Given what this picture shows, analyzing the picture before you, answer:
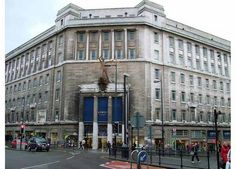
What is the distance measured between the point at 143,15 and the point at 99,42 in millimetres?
7986

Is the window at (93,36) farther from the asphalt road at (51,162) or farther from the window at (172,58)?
the asphalt road at (51,162)

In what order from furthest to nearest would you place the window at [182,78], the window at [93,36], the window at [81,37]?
the window at [182,78] < the window at [81,37] < the window at [93,36]

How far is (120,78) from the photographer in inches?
1672

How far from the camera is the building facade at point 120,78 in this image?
41.0 m

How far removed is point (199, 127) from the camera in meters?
46.3

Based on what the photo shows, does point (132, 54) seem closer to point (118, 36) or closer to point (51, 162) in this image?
point (118, 36)

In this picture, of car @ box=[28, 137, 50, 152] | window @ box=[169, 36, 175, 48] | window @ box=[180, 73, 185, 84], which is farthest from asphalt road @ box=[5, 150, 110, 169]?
window @ box=[169, 36, 175, 48]

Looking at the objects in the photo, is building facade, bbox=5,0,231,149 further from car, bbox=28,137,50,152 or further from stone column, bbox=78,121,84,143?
car, bbox=28,137,50,152

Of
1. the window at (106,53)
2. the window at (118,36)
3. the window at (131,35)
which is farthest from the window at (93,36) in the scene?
the window at (131,35)

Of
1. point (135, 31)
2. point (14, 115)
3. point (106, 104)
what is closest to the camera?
point (106, 104)

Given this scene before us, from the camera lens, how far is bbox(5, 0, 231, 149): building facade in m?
41.0

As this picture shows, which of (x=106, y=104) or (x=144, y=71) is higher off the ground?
(x=144, y=71)

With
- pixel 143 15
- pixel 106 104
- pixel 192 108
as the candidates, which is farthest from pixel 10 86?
pixel 192 108

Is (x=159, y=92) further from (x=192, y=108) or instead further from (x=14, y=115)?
(x=14, y=115)
